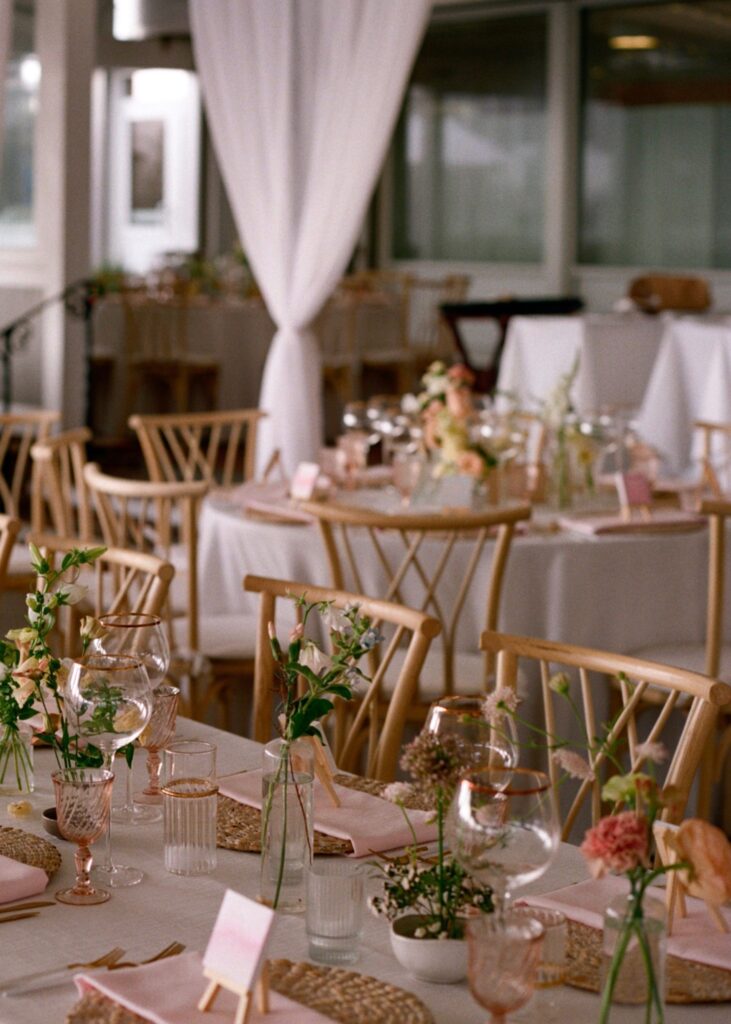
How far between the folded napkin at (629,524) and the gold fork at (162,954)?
2.56 meters

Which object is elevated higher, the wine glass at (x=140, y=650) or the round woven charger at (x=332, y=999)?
the wine glass at (x=140, y=650)

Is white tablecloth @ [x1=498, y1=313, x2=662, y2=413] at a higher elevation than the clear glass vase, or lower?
higher

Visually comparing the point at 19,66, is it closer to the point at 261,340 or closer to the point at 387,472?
the point at 261,340

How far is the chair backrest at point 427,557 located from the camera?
138 inches

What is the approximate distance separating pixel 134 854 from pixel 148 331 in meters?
8.40

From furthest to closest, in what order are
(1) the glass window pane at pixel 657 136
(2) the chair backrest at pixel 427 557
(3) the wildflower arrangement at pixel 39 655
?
(1) the glass window pane at pixel 657 136, (2) the chair backrest at pixel 427 557, (3) the wildflower arrangement at pixel 39 655

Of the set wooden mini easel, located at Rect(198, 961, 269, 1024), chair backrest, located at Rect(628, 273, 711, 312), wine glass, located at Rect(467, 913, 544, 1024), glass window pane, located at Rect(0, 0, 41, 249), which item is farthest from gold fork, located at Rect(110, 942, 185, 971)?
chair backrest, located at Rect(628, 273, 711, 312)

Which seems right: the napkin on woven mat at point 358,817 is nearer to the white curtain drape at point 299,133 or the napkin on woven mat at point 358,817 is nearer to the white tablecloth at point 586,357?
the white curtain drape at point 299,133

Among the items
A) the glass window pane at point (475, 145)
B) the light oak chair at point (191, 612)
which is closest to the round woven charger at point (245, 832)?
the light oak chair at point (191, 612)

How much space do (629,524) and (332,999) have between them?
2.69 m

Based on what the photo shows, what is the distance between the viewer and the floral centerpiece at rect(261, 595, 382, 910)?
67.4 inches

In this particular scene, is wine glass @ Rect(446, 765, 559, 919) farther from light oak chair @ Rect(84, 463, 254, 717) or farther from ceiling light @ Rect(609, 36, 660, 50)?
ceiling light @ Rect(609, 36, 660, 50)

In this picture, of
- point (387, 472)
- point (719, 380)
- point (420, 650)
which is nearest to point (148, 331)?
point (719, 380)

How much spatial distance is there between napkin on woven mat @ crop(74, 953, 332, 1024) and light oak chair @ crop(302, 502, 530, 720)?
1.99 meters
